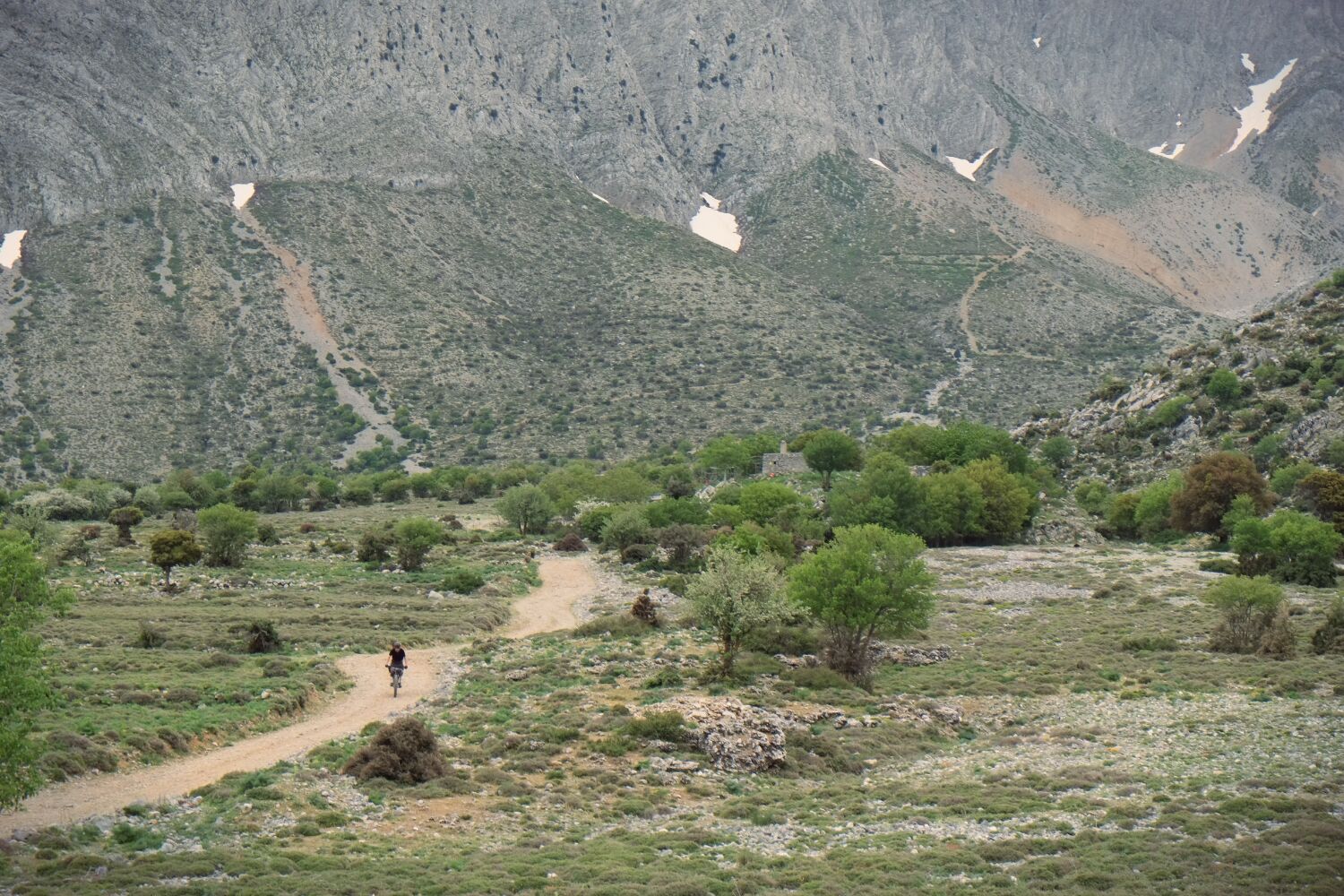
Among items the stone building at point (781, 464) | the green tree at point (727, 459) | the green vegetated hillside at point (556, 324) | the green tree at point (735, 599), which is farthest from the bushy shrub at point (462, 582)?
the green vegetated hillside at point (556, 324)

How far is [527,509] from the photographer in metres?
68.1

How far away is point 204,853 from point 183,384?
86892mm

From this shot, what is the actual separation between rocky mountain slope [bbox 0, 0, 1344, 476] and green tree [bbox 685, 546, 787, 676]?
67.2 meters

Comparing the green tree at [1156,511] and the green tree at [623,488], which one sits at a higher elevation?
the green tree at [623,488]

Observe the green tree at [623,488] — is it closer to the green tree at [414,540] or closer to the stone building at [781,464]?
the stone building at [781,464]

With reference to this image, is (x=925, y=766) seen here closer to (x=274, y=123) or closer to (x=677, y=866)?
(x=677, y=866)

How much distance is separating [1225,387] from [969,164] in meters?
132

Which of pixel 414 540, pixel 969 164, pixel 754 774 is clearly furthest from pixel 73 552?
pixel 969 164

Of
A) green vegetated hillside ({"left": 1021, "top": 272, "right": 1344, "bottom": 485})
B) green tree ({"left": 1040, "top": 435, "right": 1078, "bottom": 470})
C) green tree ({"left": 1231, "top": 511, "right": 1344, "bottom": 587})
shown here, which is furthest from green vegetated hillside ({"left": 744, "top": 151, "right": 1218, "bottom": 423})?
green tree ({"left": 1231, "top": 511, "right": 1344, "bottom": 587})

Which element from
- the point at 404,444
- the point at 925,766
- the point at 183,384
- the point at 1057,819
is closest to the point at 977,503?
the point at 925,766

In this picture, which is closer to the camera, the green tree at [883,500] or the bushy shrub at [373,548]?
the bushy shrub at [373,548]

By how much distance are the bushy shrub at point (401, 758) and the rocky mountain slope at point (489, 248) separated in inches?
2866

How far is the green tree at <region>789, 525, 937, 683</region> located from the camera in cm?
3173

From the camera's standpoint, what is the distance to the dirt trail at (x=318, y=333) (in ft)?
327
